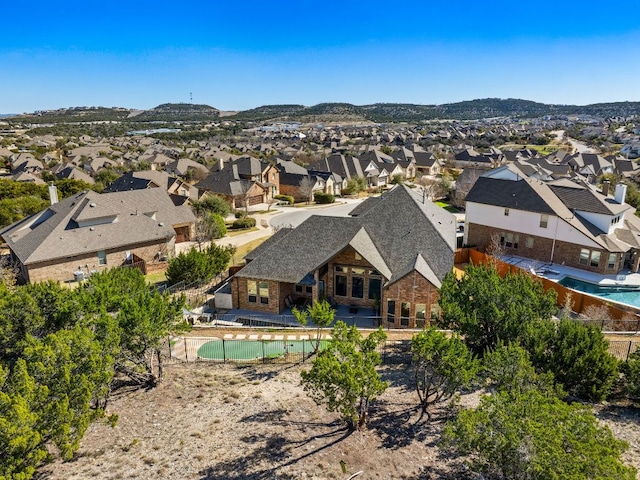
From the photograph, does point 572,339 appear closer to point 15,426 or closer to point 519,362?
point 519,362

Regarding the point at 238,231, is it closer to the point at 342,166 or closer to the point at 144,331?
the point at 342,166

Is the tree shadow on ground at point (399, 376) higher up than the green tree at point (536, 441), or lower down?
lower down

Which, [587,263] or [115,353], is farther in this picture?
[587,263]

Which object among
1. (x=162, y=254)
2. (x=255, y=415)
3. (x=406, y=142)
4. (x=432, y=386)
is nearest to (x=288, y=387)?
(x=255, y=415)

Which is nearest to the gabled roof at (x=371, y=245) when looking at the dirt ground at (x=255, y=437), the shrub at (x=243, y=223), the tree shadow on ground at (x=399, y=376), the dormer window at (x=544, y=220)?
the tree shadow on ground at (x=399, y=376)

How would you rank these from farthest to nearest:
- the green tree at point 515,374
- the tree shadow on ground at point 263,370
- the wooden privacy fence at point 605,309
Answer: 1. the wooden privacy fence at point 605,309
2. the tree shadow on ground at point 263,370
3. the green tree at point 515,374

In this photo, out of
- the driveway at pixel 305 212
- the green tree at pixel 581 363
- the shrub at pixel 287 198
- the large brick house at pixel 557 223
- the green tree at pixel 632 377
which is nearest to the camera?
the green tree at pixel 632 377

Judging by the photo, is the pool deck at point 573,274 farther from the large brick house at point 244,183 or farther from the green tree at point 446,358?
the large brick house at point 244,183
